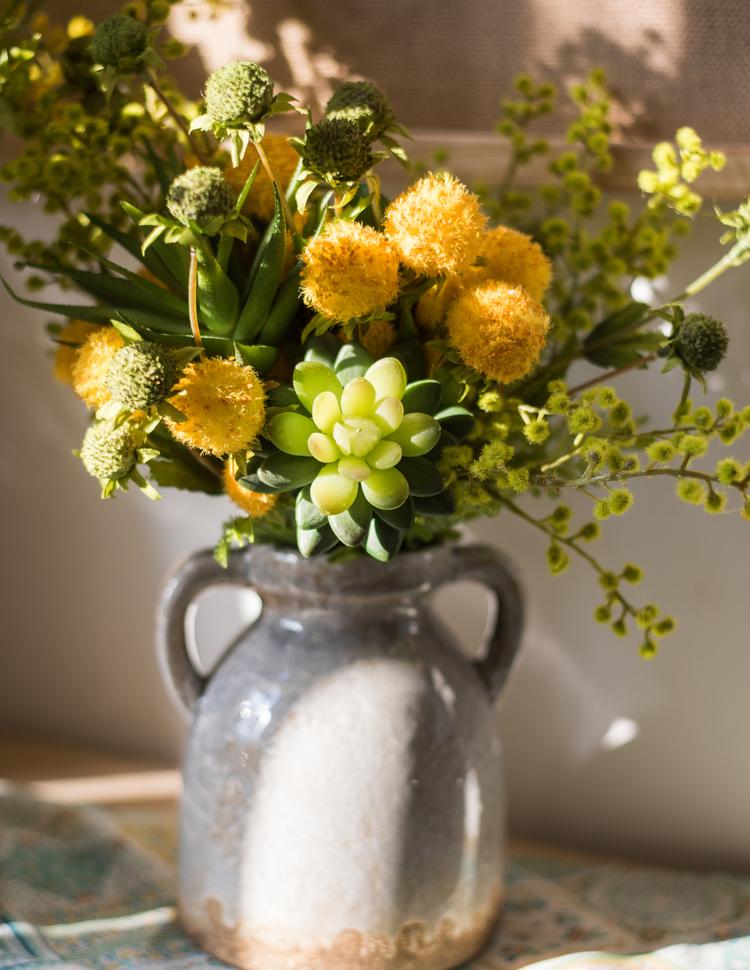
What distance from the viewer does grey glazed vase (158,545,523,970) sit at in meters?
0.75

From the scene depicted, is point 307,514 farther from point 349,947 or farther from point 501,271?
point 349,947

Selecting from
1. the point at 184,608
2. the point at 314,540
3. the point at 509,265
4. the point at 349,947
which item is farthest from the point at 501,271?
the point at 349,947

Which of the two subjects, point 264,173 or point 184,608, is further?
point 184,608

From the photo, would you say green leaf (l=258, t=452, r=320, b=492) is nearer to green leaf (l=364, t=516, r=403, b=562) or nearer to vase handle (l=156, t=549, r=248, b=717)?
green leaf (l=364, t=516, r=403, b=562)

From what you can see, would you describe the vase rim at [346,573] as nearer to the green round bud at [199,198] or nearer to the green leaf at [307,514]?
the green leaf at [307,514]

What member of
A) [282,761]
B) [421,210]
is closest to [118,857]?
[282,761]

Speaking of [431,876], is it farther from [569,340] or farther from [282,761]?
[569,340]

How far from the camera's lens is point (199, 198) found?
0.59m

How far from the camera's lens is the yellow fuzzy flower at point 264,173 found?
2.21 ft

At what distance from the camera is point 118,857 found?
0.96m

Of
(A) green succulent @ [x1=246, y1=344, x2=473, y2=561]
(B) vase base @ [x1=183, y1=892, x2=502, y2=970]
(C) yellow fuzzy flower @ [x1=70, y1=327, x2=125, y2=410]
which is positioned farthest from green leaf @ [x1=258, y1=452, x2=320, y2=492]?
(B) vase base @ [x1=183, y1=892, x2=502, y2=970]

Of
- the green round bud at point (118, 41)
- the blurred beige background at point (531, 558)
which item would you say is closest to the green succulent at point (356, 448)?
the green round bud at point (118, 41)

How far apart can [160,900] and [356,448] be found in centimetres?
51

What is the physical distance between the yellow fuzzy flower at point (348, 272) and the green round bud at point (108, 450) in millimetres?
132
